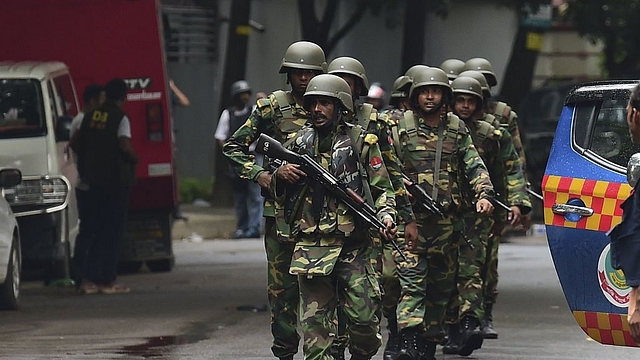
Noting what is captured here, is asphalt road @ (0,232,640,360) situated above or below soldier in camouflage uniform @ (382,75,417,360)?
below

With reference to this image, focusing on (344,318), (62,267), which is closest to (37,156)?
(62,267)

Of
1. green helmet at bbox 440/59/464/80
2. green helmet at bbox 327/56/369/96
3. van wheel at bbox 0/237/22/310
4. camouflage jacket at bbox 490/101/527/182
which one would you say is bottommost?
van wheel at bbox 0/237/22/310

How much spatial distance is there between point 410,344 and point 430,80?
1477 mm

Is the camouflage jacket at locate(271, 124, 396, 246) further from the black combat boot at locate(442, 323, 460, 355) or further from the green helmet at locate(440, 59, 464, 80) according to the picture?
the green helmet at locate(440, 59, 464, 80)

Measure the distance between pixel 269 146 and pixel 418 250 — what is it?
5.37 feet

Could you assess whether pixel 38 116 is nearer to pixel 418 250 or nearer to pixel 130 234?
pixel 130 234

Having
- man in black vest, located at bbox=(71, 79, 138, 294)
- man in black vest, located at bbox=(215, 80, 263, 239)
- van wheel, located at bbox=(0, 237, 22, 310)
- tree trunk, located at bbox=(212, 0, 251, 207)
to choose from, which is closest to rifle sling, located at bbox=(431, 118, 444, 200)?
van wheel, located at bbox=(0, 237, 22, 310)

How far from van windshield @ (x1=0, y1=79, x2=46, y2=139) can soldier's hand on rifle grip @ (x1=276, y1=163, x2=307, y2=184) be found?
5990 mm

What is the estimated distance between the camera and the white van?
13.4 meters

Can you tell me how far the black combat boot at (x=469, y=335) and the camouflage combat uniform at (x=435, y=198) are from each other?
412 millimetres

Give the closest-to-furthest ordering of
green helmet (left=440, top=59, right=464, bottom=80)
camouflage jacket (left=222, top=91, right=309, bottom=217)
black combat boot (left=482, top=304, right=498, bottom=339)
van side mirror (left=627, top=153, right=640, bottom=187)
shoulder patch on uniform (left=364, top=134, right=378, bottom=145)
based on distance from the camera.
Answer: van side mirror (left=627, top=153, right=640, bottom=187)
shoulder patch on uniform (left=364, top=134, right=378, bottom=145)
camouflage jacket (left=222, top=91, right=309, bottom=217)
black combat boot (left=482, top=304, right=498, bottom=339)
green helmet (left=440, top=59, right=464, bottom=80)

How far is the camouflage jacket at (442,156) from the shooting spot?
9477mm

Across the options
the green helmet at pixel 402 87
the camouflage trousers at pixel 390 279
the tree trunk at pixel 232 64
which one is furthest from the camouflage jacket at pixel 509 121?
the tree trunk at pixel 232 64

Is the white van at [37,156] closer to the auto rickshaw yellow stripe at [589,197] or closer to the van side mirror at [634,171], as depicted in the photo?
the auto rickshaw yellow stripe at [589,197]
